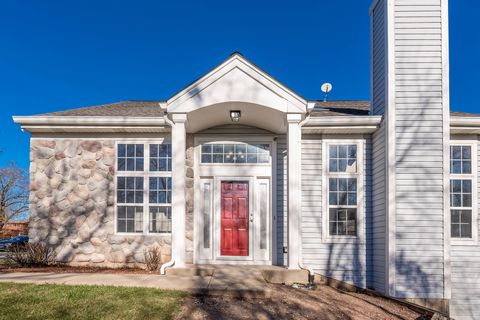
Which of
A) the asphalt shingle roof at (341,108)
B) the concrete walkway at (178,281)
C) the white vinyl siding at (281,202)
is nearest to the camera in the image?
the concrete walkway at (178,281)

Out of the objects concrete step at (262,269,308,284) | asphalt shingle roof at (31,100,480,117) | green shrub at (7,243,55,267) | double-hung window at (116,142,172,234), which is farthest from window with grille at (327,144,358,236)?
green shrub at (7,243,55,267)

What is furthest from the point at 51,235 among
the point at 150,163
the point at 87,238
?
the point at 150,163

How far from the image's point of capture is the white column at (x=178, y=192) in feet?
22.7

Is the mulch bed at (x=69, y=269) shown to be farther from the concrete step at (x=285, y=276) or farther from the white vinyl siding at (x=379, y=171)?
the white vinyl siding at (x=379, y=171)

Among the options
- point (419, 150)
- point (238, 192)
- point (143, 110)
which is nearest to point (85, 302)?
point (238, 192)

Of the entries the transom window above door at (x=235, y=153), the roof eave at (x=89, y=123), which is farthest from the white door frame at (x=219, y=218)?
the roof eave at (x=89, y=123)

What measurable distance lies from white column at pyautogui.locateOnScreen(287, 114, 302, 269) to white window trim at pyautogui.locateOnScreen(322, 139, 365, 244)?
4.16 feet

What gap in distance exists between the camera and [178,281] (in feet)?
19.9

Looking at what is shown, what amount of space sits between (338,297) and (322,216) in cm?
197

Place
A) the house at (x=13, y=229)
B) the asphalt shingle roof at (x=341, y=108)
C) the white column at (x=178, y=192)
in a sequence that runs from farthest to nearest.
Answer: the house at (x=13, y=229) < the asphalt shingle roof at (x=341, y=108) < the white column at (x=178, y=192)

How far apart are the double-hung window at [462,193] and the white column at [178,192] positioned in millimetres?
5474

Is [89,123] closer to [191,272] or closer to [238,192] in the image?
[238,192]

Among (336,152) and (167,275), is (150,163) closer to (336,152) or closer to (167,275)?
(167,275)

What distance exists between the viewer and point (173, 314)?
15.2 feet
